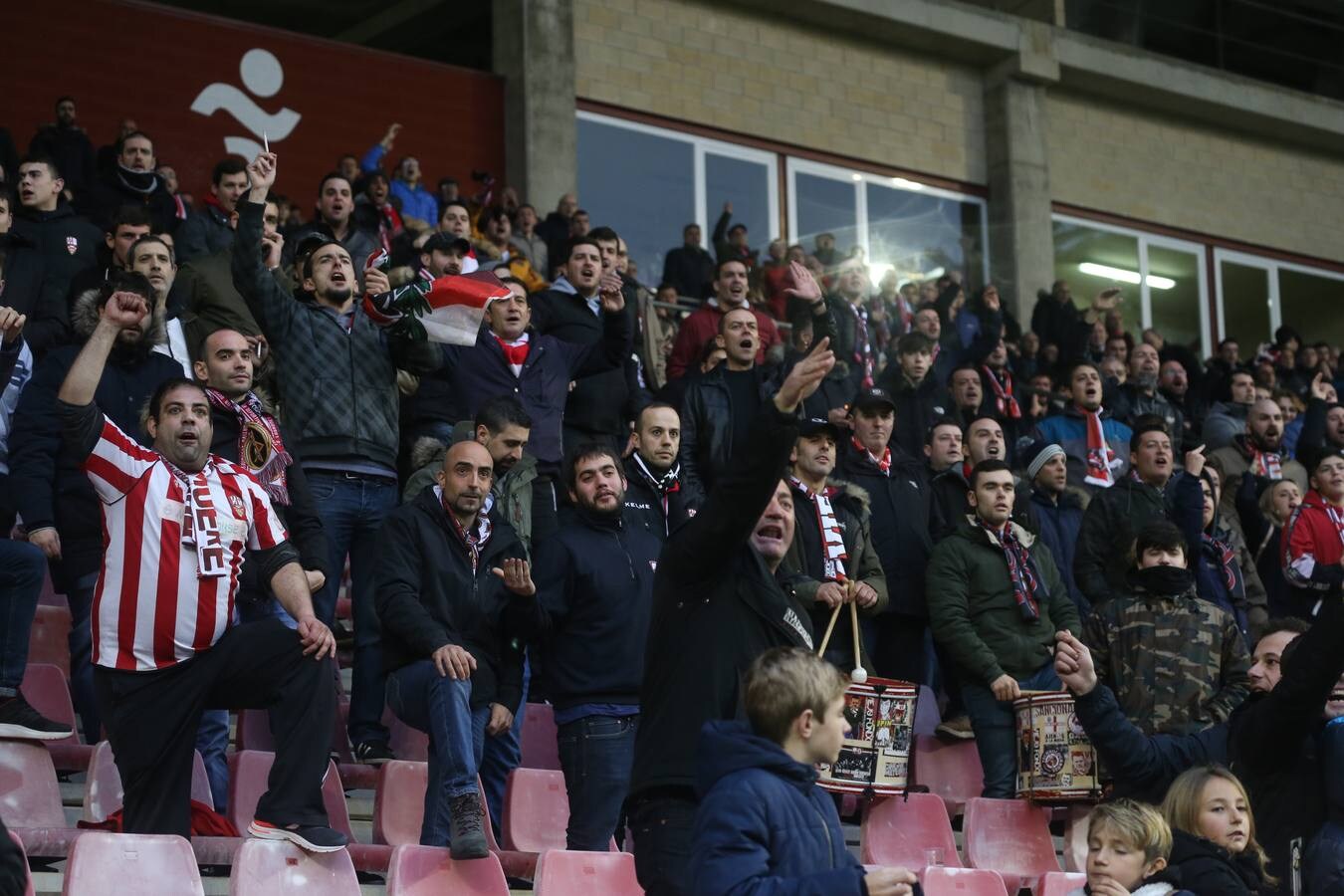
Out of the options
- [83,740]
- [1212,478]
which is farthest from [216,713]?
[1212,478]

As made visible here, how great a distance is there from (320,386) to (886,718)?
2717 millimetres

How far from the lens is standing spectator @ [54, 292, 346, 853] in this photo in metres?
5.62

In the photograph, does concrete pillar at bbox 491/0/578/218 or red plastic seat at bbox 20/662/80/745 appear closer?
red plastic seat at bbox 20/662/80/745

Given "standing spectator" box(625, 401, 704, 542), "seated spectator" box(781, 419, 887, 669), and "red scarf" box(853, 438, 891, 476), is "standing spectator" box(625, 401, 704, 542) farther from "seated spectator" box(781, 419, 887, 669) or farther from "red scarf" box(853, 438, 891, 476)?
"red scarf" box(853, 438, 891, 476)

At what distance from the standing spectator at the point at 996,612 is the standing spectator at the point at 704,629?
348 cm

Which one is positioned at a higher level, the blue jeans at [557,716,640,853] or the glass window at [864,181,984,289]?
the glass window at [864,181,984,289]

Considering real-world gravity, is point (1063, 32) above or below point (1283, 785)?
above

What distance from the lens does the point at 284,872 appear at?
5.65 meters

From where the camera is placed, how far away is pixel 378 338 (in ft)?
26.2

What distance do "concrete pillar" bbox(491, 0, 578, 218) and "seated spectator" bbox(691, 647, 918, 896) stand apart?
12660 mm

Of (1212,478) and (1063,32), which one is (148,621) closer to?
(1212,478)

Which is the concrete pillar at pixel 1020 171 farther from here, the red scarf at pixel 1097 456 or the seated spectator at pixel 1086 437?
the red scarf at pixel 1097 456

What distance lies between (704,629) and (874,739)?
8.80 feet

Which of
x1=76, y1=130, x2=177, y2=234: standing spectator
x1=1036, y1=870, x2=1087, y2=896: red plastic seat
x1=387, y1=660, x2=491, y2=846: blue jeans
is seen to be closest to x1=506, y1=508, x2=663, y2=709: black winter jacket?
x1=387, y1=660, x2=491, y2=846: blue jeans
